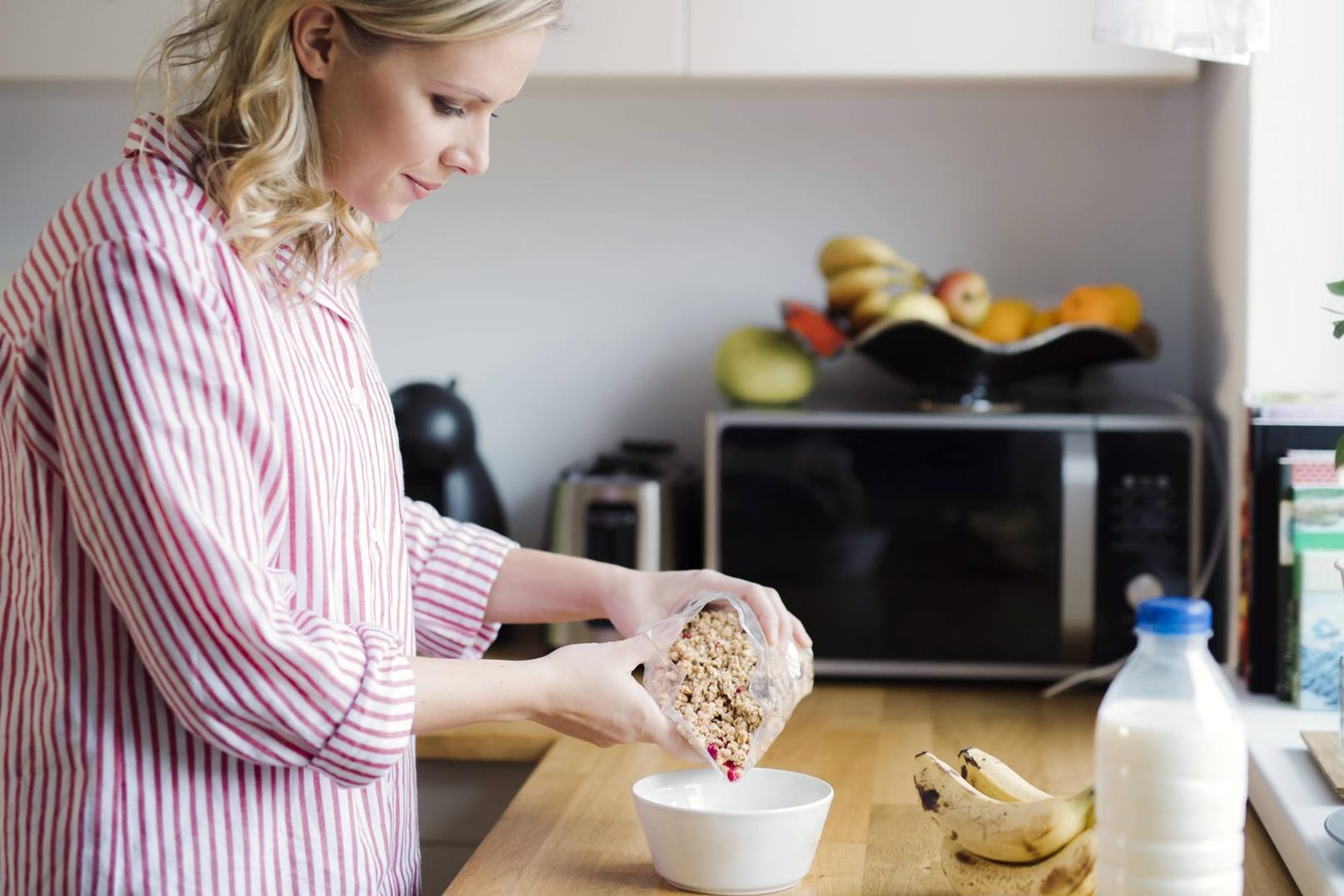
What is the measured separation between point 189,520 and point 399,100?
300 millimetres

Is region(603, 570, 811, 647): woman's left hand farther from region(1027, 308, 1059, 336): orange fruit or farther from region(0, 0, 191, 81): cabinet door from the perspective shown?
region(0, 0, 191, 81): cabinet door

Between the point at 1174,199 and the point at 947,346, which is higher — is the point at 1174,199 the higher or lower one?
the higher one

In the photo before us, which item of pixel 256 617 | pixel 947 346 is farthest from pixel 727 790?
pixel 947 346

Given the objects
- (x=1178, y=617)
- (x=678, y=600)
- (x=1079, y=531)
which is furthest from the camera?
(x=1079, y=531)

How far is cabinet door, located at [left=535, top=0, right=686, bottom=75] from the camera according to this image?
5.33 ft

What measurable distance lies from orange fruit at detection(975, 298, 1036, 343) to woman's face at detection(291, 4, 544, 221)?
2.94ft

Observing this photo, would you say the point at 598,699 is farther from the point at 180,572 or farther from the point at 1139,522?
the point at 1139,522

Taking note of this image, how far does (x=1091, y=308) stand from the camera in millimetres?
1661

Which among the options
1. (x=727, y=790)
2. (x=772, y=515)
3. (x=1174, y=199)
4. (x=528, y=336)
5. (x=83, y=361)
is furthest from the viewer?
(x=528, y=336)

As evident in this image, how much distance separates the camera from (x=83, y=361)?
0.79 meters

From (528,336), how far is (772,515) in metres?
0.52

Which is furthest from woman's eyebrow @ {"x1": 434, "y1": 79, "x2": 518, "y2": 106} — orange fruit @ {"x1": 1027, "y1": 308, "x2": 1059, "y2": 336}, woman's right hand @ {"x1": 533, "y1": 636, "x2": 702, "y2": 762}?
orange fruit @ {"x1": 1027, "y1": 308, "x2": 1059, "y2": 336}

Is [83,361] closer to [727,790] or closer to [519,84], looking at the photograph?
[519,84]

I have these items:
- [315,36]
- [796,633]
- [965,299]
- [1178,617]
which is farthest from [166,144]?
[965,299]
